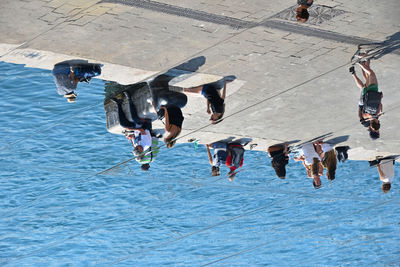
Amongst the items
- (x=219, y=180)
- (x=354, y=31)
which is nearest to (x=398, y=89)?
(x=354, y=31)

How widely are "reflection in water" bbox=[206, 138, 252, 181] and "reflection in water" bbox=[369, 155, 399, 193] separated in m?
3.01

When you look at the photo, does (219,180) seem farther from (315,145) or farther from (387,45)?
(387,45)

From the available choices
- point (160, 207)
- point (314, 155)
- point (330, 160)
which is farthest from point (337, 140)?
point (160, 207)

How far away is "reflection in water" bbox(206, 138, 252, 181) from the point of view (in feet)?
50.2

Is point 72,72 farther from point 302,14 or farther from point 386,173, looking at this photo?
point 386,173

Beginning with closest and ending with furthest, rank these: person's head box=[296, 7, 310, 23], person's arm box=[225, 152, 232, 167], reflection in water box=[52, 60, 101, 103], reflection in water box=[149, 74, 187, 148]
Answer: person's head box=[296, 7, 310, 23], reflection in water box=[52, 60, 101, 103], reflection in water box=[149, 74, 187, 148], person's arm box=[225, 152, 232, 167]

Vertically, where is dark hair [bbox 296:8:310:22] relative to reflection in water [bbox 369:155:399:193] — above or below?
above

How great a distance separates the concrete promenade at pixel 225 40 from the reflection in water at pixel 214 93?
0.43ft

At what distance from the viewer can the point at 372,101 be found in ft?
42.0

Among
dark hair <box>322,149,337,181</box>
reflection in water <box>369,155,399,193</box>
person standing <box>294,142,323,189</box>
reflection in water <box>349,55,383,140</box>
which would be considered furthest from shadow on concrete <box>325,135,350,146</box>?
reflection in water <box>349,55,383,140</box>

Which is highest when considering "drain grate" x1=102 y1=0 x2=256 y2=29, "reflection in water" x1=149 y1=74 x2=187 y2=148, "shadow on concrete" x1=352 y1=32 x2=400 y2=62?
"drain grate" x1=102 y1=0 x2=256 y2=29

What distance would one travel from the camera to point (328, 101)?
14539 mm

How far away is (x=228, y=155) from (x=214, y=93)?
262 centimetres

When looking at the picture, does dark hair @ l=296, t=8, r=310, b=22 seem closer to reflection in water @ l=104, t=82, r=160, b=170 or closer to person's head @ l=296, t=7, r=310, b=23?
person's head @ l=296, t=7, r=310, b=23
